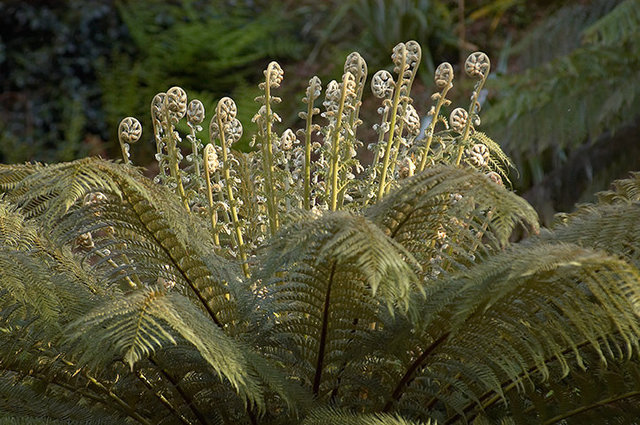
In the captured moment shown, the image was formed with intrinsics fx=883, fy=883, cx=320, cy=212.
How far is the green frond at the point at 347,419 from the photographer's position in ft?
3.00

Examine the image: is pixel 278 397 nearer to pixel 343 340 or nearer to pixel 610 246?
pixel 343 340

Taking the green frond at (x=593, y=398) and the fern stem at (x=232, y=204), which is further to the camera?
the fern stem at (x=232, y=204)

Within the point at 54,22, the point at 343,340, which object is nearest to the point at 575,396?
the point at 343,340

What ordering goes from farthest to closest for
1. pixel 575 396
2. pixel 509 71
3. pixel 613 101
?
pixel 509 71, pixel 613 101, pixel 575 396

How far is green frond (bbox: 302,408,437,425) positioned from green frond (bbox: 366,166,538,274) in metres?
0.20

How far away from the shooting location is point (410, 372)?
1031 millimetres

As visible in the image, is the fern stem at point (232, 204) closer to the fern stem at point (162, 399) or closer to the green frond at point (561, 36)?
the fern stem at point (162, 399)

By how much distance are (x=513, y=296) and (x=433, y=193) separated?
156 millimetres

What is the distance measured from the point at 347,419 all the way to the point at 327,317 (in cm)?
13

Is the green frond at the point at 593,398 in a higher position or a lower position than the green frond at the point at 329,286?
lower

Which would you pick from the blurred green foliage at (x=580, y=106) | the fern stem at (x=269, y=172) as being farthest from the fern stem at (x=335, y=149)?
the blurred green foliage at (x=580, y=106)

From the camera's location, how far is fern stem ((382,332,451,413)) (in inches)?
39.4

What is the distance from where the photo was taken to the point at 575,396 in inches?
41.8

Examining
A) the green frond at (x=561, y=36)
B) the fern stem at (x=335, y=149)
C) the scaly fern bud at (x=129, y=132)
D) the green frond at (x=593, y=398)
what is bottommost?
the green frond at (x=593, y=398)
